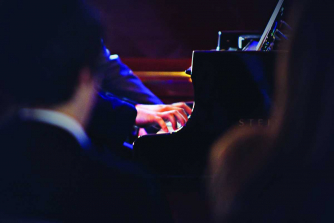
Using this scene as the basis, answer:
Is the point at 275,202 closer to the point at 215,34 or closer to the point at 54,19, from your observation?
the point at 54,19

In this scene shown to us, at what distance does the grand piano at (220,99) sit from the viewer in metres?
0.90

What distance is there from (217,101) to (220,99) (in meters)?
0.01

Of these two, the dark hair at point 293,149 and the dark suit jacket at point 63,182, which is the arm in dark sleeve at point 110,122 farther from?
the dark hair at point 293,149

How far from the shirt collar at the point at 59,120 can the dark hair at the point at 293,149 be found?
46 centimetres

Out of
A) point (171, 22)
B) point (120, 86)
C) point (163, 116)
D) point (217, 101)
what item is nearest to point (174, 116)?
point (163, 116)

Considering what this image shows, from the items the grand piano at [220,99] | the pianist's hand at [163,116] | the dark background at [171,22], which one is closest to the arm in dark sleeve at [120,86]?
the pianist's hand at [163,116]

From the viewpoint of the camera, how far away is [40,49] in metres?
0.86

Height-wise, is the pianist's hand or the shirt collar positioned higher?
the shirt collar

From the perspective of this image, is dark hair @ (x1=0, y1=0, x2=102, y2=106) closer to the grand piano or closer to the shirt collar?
the shirt collar

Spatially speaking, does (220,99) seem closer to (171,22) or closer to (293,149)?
(293,149)

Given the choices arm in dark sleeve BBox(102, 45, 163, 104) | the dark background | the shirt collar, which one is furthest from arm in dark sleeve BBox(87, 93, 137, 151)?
the dark background

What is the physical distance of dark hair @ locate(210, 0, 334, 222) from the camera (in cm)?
88

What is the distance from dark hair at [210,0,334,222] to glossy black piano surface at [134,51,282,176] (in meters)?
0.04

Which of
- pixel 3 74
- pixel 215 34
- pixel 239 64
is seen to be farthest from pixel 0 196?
pixel 215 34
